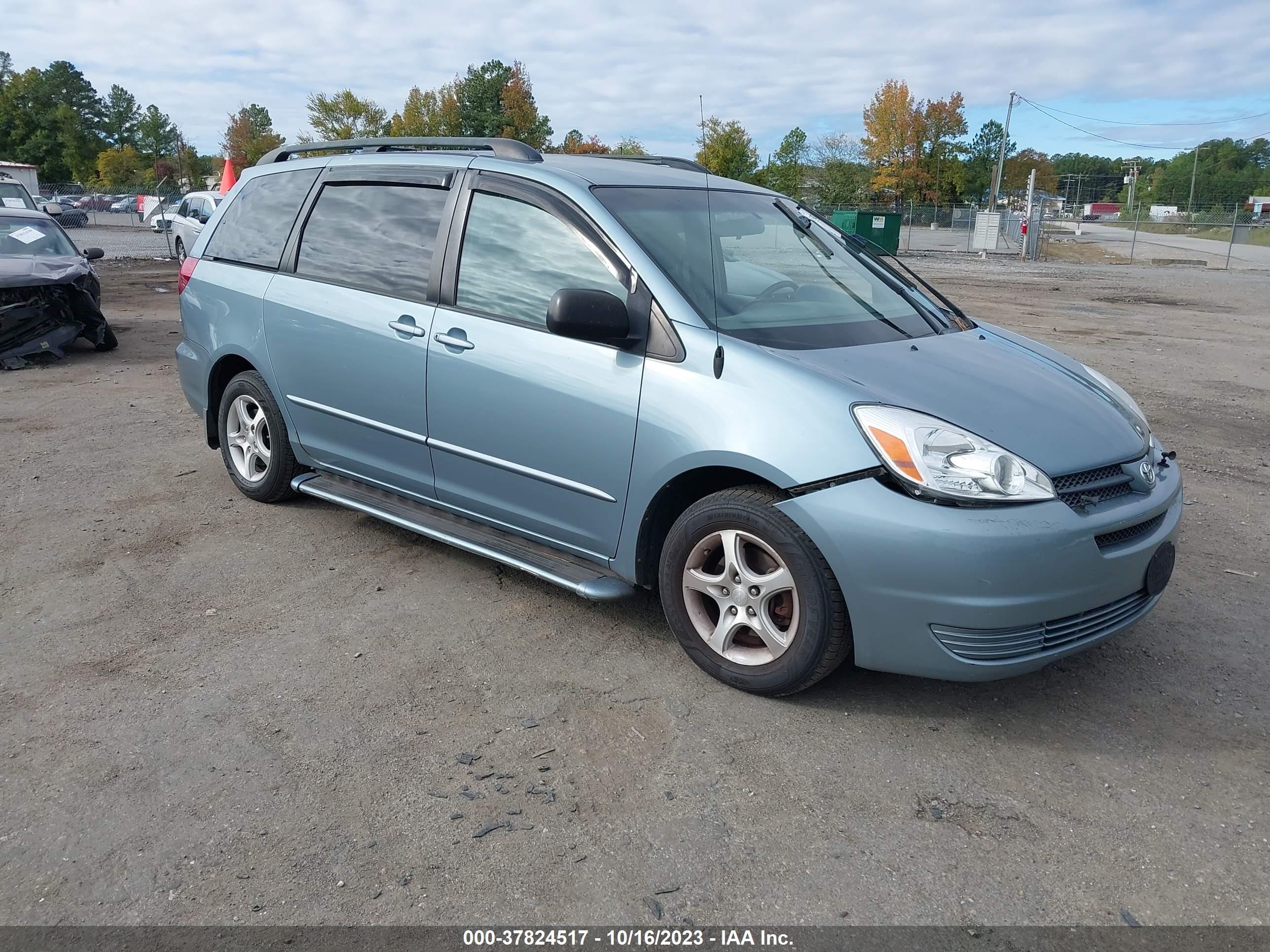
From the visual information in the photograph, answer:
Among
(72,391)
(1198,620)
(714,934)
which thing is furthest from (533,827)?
(72,391)

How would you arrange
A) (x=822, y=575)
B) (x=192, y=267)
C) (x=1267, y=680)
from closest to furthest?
(x=822, y=575)
(x=1267, y=680)
(x=192, y=267)

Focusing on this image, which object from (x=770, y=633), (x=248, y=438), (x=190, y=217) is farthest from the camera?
(x=190, y=217)

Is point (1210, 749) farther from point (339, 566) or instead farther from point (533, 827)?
point (339, 566)

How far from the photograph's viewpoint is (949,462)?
3.17 m

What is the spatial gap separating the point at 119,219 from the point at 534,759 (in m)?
57.0

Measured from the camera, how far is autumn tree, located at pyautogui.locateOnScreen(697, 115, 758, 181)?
3550cm

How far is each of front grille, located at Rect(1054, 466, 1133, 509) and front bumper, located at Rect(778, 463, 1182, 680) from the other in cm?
4

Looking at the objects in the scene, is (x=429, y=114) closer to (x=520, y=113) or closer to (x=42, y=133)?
(x=520, y=113)

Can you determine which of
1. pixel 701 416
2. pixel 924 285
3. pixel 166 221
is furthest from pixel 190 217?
pixel 701 416

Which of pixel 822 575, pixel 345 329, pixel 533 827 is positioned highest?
pixel 345 329

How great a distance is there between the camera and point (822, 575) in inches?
129

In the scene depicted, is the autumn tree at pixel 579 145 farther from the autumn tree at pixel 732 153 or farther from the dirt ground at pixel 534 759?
the dirt ground at pixel 534 759

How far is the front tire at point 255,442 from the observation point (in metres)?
5.30

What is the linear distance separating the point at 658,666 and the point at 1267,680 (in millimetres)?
2265
